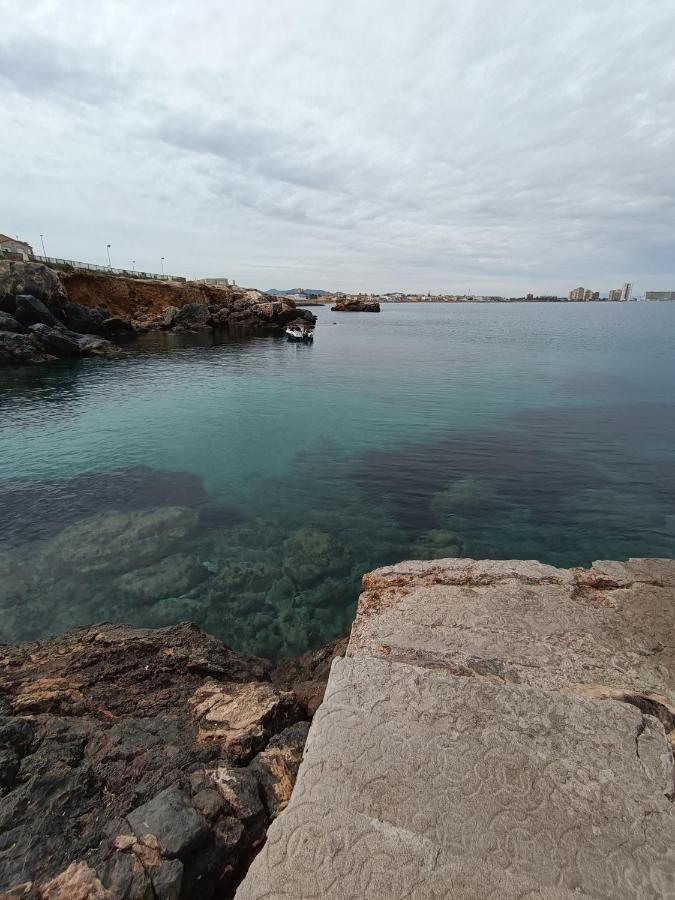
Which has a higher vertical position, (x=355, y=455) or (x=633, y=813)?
(x=633, y=813)

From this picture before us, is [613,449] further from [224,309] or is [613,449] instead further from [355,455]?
[224,309]

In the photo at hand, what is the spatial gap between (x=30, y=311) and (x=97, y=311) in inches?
550

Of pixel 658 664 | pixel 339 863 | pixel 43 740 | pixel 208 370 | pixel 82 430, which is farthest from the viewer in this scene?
pixel 208 370

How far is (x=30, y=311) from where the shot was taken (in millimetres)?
37031

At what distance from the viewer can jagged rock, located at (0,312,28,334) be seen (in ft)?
115

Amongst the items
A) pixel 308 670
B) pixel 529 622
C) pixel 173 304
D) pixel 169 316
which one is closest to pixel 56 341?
pixel 169 316

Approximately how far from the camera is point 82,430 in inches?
718

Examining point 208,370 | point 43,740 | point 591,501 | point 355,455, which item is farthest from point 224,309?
point 43,740

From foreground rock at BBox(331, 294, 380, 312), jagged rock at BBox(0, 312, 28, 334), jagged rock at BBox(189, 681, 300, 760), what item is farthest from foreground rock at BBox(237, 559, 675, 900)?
foreground rock at BBox(331, 294, 380, 312)

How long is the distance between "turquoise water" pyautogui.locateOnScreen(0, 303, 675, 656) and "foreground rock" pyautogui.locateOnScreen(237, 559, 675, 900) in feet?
11.6

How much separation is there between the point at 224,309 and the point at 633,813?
78.4m

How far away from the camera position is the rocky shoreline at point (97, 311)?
117 feet

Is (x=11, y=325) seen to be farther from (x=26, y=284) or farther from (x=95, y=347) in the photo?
(x=95, y=347)

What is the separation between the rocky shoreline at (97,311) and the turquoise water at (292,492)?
10.8m
